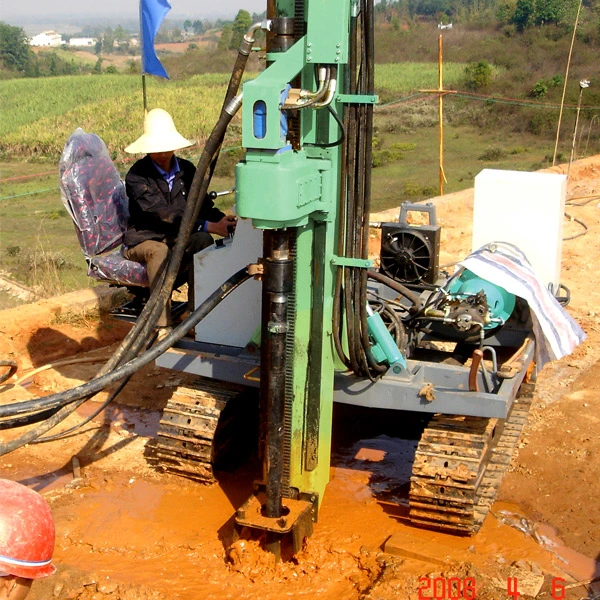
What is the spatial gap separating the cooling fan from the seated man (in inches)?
49.2

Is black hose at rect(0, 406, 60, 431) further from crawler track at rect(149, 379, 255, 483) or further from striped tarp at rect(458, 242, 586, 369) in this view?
striped tarp at rect(458, 242, 586, 369)

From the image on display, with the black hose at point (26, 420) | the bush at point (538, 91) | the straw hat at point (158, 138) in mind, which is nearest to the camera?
the black hose at point (26, 420)

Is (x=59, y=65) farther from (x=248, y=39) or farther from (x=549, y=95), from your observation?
(x=248, y=39)

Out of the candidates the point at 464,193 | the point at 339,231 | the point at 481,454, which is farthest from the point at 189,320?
the point at 464,193

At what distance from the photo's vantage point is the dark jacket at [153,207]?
6.20m

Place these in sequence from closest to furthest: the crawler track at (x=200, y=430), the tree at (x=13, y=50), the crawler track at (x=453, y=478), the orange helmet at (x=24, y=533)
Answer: the orange helmet at (x=24, y=533) < the crawler track at (x=453, y=478) < the crawler track at (x=200, y=430) < the tree at (x=13, y=50)

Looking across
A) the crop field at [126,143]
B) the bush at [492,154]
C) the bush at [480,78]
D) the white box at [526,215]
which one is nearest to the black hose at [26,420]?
the white box at [526,215]

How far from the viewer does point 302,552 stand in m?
5.01

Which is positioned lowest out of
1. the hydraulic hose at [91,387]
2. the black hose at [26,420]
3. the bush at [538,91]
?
the bush at [538,91]

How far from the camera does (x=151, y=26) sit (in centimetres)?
671

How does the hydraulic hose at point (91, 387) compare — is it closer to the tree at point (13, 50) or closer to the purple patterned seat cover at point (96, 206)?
the purple patterned seat cover at point (96, 206)

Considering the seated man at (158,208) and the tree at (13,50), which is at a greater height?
the seated man at (158,208)

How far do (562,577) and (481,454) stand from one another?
0.78 meters

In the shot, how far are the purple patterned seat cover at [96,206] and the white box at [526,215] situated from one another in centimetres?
265
